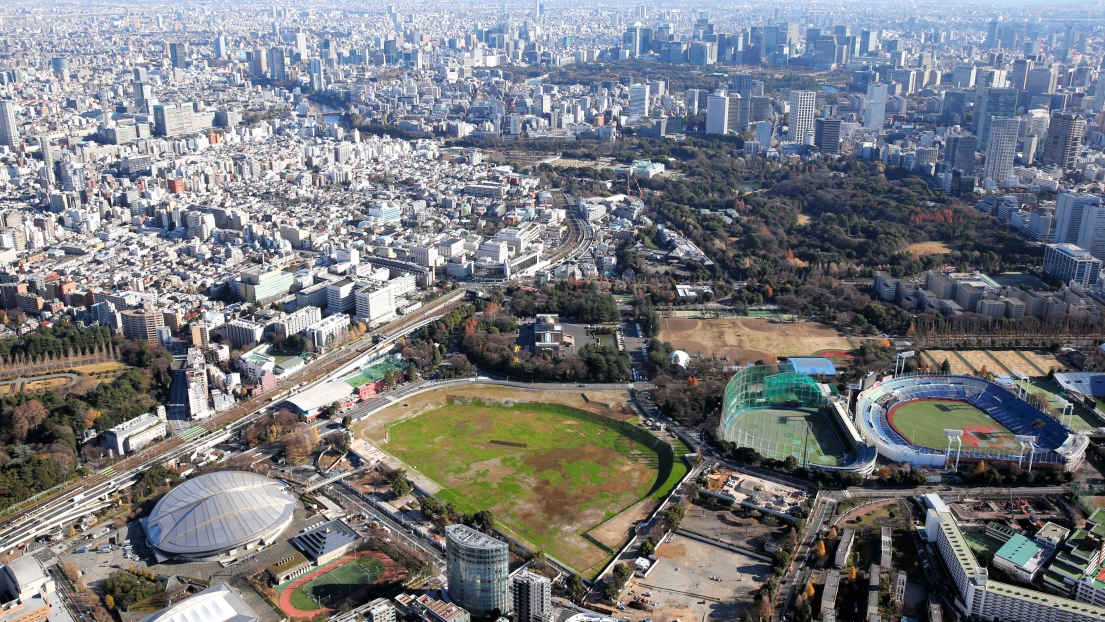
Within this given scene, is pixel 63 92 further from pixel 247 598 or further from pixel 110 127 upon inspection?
pixel 247 598

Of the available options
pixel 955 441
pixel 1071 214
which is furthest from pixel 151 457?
pixel 1071 214

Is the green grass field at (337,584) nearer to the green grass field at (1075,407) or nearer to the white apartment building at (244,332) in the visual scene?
the white apartment building at (244,332)

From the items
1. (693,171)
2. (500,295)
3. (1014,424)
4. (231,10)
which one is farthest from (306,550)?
(231,10)

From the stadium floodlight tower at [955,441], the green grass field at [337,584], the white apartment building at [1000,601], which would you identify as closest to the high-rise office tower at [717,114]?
the stadium floodlight tower at [955,441]

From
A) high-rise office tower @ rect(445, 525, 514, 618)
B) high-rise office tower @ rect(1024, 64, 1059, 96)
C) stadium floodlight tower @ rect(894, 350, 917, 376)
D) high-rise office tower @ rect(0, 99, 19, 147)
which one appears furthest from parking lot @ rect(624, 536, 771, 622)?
high-rise office tower @ rect(1024, 64, 1059, 96)

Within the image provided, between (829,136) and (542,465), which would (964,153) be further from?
(542,465)

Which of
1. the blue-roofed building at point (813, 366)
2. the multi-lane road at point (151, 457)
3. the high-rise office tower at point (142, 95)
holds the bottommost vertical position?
the multi-lane road at point (151, 457)
